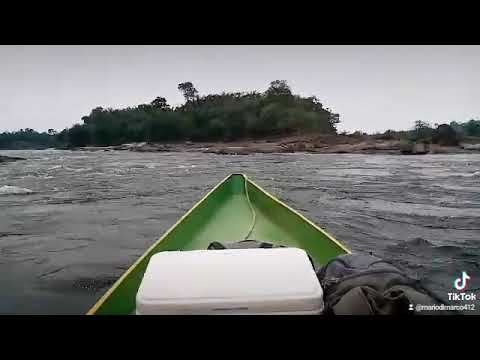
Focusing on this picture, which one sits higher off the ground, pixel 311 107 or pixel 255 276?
pixel 311 107

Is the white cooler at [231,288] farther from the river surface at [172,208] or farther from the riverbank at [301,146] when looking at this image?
the riverbank at [301,146]

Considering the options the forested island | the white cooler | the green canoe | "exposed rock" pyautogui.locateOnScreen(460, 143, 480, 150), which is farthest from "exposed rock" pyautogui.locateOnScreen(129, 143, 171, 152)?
the white cooler

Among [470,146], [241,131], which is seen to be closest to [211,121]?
[241,131]

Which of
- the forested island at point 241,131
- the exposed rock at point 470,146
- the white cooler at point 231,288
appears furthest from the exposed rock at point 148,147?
the white cooler at point 231,288

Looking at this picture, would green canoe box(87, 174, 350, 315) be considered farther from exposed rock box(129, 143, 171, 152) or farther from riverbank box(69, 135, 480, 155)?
exposed rock box(129, 143, 171, 152)

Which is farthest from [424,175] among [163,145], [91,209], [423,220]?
[91,209]

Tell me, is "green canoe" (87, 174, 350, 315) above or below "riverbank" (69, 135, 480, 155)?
below

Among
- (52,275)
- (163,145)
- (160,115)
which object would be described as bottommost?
(52,275)

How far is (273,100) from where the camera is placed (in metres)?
4.87

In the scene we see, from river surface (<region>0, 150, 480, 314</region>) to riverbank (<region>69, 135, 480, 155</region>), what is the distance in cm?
35

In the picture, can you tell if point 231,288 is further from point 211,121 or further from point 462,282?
point 211,121

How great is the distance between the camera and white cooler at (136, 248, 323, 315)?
26.2 inches
